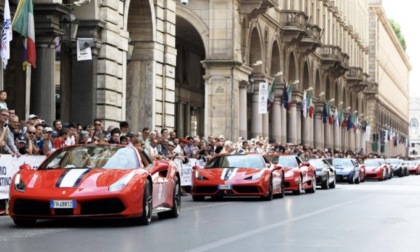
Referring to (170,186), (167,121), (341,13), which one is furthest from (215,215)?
(341,13)

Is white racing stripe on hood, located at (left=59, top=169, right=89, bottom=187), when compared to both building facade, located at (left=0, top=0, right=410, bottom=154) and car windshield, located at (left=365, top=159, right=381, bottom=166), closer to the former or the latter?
building facade, located at (left=0, top=0, right=410, bottom=154)

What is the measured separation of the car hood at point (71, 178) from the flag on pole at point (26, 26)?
26.1 feet

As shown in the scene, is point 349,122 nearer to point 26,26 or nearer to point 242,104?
point 242,104

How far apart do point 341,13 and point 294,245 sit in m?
74.6

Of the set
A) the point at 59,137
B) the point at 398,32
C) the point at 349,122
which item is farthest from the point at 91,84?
the point at 398,32

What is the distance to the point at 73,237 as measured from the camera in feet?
42.4

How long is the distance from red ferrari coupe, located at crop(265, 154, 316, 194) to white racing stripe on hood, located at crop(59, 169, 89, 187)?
51.4 ft

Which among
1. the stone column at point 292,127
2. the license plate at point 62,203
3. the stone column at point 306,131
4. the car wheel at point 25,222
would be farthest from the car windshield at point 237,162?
the stone column at point 306,131

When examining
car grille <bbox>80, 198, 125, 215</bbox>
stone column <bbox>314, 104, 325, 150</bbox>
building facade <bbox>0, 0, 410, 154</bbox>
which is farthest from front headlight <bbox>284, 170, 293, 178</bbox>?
stone column <bbox>314, 104, 325, 150</bbox>

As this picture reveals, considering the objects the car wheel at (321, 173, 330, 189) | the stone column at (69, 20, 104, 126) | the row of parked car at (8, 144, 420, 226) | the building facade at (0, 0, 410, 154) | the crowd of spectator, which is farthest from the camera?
the car wheel at (321, 173, 330, 189)

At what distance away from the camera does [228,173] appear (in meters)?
24.3

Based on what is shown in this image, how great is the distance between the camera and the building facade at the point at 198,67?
93.3 feet

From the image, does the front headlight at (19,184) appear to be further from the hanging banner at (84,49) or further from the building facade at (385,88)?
the building facade at (385,88)

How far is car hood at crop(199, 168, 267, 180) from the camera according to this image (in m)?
24.3
